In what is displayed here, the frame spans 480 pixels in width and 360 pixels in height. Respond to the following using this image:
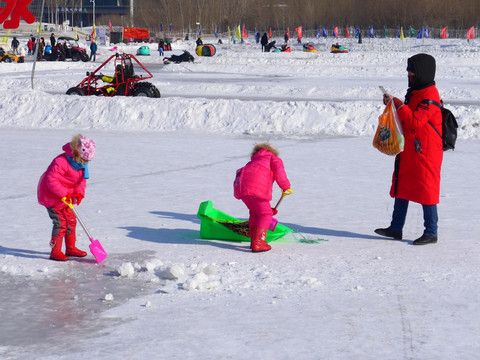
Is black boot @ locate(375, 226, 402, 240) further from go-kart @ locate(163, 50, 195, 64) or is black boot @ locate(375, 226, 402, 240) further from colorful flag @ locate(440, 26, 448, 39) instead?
colorful flag @ locate(440, 26, 448, 39)

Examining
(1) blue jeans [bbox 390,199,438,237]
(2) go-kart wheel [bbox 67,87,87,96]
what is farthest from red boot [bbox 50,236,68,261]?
(2) go-kart wheel [bbox 67,87,87,96]

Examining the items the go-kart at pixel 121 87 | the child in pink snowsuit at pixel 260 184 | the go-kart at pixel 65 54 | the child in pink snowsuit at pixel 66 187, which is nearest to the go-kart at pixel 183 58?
the go-kart at pixel 65 54

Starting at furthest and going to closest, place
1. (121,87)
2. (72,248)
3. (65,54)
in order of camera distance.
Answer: (65,54) < (121,87) < (72,248)

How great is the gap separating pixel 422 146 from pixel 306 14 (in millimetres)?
82339

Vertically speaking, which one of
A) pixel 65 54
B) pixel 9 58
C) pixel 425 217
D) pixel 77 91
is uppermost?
pixel 65 54

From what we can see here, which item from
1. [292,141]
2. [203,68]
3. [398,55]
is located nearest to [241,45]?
[398,55]

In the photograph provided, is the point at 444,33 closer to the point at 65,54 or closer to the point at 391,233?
the point at 65,54

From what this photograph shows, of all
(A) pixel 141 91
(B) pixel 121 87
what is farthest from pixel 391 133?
(B) pixel 121 87

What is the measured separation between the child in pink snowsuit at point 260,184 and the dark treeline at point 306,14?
7267cm

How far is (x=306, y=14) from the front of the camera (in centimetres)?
8675

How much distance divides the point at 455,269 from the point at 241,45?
6156 centimetres

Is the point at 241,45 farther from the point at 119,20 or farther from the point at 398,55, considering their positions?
the point at 119,20

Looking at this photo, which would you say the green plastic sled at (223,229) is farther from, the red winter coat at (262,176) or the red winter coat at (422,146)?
the red winter coat at (422,146)

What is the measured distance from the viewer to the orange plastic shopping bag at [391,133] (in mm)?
6445
